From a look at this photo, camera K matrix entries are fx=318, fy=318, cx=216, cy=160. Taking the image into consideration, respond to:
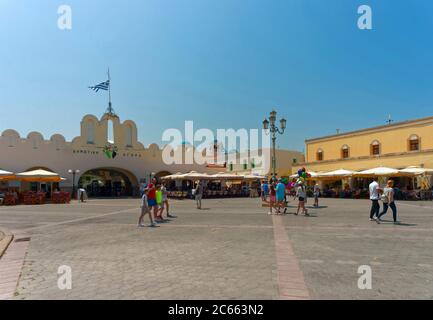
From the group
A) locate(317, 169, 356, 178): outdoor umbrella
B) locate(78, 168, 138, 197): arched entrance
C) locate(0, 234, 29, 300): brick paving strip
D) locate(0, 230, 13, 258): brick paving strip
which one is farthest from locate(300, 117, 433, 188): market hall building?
locate(0, 230, 13, 258): brick paving strip

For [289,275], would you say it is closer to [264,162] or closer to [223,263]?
[223,263]

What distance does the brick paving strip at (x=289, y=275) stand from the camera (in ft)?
13.9

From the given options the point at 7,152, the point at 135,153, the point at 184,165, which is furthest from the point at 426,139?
the point at 7,152

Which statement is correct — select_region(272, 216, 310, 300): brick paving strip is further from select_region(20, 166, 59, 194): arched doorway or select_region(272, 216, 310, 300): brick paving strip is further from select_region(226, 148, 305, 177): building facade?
select_region(226, 148, 305, 177): building facade

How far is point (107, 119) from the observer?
34.2 m

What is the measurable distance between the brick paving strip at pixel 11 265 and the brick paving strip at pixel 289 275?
3776mm

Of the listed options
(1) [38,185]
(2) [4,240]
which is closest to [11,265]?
(2) [4,240]

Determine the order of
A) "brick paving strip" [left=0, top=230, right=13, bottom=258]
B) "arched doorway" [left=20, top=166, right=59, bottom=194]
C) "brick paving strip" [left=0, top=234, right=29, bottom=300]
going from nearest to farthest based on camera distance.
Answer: "brick paving strip" [left=0, top=234, right=29, bottom=300] < "brick paving strip" [left=0, top=230, right=13, bottom=258] < "arched doorway" [left=20, top=166, right=59, bottom=194]

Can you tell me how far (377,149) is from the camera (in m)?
33.1

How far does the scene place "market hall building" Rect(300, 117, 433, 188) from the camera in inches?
1115

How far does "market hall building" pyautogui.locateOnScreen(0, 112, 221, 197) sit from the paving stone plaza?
74.2 feet

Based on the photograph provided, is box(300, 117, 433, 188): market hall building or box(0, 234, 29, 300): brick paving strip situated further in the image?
box(300, 117, 433, 188): market hall building
